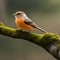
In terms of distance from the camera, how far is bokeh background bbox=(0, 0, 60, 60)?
341 inches

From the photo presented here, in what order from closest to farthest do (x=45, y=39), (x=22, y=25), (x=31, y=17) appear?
(x=45, y=39) → (x=22, y=25) → (x=31, y=17)

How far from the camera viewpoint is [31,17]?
28.8 ft

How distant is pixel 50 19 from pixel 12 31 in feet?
16.4

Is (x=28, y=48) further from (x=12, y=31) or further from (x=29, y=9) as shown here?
(x=12, y=31)

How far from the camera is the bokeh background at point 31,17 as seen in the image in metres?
8.66

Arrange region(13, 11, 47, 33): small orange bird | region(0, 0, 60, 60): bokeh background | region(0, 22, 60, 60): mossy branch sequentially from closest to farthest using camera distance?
region(0, 22, 60, 60): mossy branch → region(13, 11, 47, 33): small orange bird → region(0, 0, 60, 60): bokeh background

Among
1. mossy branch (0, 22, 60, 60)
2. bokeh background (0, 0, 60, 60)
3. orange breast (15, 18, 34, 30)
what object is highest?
bokeh background (0, 0, 60, 60)

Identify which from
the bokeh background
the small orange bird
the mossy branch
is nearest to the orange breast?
the small orange bird

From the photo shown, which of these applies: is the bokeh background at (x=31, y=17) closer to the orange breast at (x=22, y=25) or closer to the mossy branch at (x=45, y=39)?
the orange breast at (x=22, y=25)

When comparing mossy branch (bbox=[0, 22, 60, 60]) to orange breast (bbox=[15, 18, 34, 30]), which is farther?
orange breast (bbox=[15, 18, 34, 30])

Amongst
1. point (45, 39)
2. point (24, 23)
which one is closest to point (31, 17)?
point (24, 23)

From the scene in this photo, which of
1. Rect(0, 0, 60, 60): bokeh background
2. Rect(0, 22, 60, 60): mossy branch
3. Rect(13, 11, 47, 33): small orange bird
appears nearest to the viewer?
Rect(0, 22, 60, 60): mossy branch

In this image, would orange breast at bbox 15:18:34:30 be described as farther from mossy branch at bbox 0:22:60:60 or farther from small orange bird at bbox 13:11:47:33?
mossy branch at bbox 0:22:60:60

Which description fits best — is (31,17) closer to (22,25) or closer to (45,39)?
(22,25)
